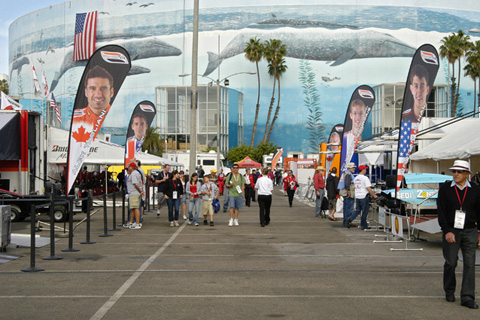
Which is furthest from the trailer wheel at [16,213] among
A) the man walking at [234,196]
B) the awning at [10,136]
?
the man walking at [234,196]

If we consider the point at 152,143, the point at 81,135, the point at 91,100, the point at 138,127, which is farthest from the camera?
the point at 152,143

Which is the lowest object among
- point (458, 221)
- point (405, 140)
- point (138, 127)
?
point (458, 221)

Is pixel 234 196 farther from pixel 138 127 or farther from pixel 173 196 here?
pixel 138 127

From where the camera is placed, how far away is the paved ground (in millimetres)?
7438

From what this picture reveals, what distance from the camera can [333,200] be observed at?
69.6 ft

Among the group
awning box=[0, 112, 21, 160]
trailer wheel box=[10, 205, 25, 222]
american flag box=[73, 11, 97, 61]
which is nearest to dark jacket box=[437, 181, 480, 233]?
trailer wheel box=[10, 205, 25, 222]

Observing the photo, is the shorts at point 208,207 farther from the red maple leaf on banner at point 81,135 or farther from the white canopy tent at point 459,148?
the white canopy tent at point 459,148

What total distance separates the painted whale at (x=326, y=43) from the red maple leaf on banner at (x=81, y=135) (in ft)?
264

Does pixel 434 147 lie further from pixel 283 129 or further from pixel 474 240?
pixel 283 129

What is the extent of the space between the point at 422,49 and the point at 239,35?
271 ft

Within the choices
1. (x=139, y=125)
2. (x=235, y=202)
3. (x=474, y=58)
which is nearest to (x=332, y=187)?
(x=235, y=202)

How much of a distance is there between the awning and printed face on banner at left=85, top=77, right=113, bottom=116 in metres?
4.41

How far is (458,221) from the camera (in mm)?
7926

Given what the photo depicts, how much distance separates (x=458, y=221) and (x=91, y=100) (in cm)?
1192
